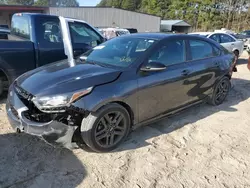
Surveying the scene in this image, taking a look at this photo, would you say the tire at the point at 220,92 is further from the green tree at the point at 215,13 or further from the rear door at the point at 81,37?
the green tree at the point at 215,13

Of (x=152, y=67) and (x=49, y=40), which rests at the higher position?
(x=49, y=40)

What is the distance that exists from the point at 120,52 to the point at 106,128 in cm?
132

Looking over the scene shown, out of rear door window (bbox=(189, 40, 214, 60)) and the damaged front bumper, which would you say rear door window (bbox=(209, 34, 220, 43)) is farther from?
the damaged front bumper

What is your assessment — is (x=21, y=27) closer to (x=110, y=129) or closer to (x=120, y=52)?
(x=120, y=52)

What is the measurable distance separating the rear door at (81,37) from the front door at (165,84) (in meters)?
2.40

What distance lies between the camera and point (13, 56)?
4855 mm

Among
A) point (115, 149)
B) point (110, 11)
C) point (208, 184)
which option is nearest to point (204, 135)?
point (208, 184)

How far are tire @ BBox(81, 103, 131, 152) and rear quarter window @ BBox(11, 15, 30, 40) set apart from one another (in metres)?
3.12

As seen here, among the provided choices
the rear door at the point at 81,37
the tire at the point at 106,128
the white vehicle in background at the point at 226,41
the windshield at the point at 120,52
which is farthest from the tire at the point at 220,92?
the white vehicle in background at the point at 226,41

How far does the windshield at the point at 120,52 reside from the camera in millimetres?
3659

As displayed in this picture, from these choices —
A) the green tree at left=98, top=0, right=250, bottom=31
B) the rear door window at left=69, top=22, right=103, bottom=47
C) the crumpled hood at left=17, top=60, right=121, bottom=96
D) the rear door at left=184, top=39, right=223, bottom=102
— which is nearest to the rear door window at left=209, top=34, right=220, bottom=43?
the rear door at left=184, top=39, right=223, bottom=102

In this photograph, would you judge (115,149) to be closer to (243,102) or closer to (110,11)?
(243,102)

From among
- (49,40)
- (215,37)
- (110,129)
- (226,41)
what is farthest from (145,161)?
(226,41)

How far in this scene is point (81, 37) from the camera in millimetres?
5797
